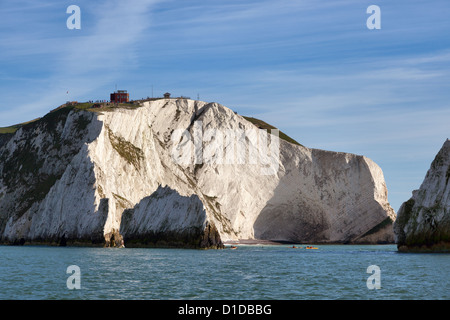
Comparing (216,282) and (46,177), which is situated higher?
(46,177)

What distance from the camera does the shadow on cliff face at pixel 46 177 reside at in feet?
410

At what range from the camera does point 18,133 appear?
157875mm

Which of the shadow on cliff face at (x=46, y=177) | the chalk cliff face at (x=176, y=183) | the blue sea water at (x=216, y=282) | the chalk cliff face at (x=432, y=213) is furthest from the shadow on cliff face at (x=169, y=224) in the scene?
the blue sea water at (x=216, y=282)

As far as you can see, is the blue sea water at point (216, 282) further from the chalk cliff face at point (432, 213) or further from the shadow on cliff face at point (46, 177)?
the shadow on cliff face at point (46, 177)

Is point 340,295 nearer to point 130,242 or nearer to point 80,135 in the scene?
point 130,242

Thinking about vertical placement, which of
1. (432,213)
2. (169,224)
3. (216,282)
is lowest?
(216,282)

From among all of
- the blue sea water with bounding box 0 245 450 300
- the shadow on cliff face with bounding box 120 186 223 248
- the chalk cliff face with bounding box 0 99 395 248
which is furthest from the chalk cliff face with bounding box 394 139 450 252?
the chalk cliff face with bounding box 0 99 395 248

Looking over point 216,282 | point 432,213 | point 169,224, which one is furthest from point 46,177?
point 216,282

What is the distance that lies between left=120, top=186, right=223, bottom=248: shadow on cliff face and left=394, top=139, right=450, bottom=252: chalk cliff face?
32.0m

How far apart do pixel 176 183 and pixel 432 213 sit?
84.2m

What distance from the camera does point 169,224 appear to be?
11375 cm

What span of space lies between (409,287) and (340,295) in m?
7.38

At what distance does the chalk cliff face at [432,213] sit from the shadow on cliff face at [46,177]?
5561 cm

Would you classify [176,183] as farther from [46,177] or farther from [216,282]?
[216,282]
